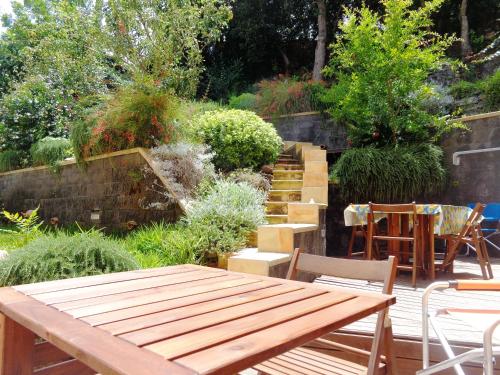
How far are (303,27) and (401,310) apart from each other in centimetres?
1150

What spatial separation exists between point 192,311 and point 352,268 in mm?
847

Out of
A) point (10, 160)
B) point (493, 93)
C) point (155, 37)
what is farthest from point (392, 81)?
point (10, 160)

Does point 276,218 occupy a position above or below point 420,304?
above

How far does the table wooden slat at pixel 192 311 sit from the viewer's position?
41.6 inches

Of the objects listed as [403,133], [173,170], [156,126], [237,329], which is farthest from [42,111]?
[237,329]

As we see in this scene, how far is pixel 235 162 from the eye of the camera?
5.81 meters

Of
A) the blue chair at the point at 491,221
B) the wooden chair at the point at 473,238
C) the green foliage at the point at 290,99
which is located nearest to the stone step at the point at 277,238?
the wooden chair at the point at 473,238

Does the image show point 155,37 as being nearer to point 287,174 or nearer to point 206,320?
point 287,174

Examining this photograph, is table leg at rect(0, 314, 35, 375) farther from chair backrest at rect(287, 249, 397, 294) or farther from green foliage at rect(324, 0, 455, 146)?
green foliage at rect(324, 0, 455, 146)

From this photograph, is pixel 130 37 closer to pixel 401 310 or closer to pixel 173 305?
pixel 401 310

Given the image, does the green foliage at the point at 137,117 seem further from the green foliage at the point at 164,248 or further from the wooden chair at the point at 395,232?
the wooden chair at the point at 395,232

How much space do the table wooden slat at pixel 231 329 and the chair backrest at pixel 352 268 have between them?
0.37 meters

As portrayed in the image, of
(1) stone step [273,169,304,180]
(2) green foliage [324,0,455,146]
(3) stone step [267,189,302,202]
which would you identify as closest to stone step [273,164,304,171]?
(1) stone step [273,169,304,180]

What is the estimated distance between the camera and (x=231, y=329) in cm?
104
